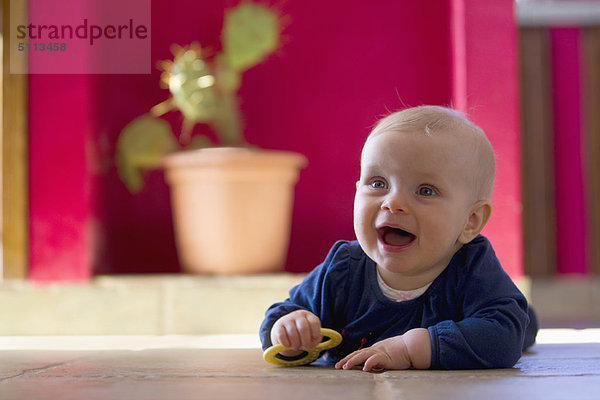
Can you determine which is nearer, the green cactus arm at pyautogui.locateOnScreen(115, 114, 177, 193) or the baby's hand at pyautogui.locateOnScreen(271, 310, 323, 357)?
the baby's hand at pyautogui.locateOnScreen(271, 310, 323, 357)

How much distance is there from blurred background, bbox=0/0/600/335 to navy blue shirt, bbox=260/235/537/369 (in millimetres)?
1145

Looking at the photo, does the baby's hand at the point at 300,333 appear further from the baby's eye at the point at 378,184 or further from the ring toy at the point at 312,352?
the baby's eye at the point at 378,184

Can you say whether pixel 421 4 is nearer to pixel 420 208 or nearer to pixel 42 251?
pixel 42 251

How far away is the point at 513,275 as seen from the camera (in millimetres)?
2445

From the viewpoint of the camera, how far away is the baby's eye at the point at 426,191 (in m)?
1.18

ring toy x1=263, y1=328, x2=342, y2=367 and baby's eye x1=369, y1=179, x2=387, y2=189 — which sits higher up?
baby's eye x1=369, y1=179, x2=387, y2=189

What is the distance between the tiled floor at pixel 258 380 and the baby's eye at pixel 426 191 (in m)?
0.30

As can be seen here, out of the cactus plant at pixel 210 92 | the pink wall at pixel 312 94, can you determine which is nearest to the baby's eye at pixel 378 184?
the cactus plant at pixel 210 92

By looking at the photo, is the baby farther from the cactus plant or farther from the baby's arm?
the cactus plant

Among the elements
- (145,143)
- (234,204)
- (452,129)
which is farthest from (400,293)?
(145,143)

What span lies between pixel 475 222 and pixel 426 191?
0.13 m

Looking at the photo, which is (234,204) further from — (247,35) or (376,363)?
(376,363)

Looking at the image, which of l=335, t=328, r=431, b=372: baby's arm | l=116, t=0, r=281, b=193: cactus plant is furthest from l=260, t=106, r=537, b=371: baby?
l=116, t=0, r=281, b=193: cactus plant

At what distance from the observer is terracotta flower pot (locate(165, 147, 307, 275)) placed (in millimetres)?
2494
